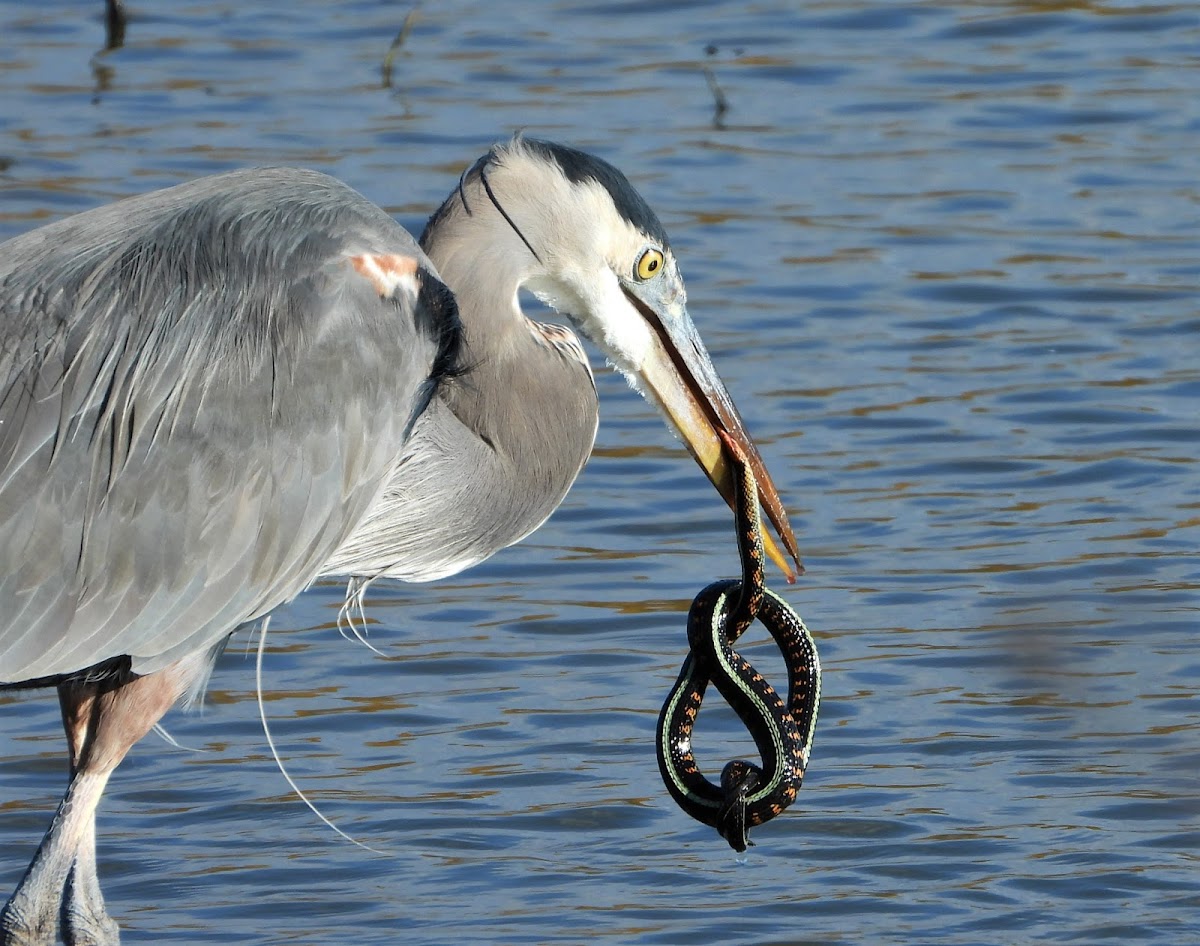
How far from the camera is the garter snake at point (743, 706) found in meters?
5.36

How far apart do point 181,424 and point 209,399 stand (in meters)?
0.08

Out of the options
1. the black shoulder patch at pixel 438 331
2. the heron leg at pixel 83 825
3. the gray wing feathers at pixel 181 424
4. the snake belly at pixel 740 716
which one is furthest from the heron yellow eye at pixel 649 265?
the heron leg at pixel 83 825

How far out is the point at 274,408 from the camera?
216 inches

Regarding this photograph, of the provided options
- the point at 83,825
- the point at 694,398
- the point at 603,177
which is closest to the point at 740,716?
the point at 694,398

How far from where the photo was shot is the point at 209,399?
5.47 metres

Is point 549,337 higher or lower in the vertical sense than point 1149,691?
higher

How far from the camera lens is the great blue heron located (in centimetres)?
545

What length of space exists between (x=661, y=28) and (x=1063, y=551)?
21.0 ft

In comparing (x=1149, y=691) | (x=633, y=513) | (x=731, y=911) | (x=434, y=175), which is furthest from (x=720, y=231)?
(x=731, y=911)

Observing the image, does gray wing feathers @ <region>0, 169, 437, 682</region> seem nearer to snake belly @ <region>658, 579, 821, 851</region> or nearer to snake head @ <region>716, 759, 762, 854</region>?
snake belly @ <region>658, 579, 821, 851</region>

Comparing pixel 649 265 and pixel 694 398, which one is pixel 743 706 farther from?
pixel 649 265

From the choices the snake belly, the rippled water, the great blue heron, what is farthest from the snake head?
the great blue heron

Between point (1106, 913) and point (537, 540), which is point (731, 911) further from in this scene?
point (537, 540)

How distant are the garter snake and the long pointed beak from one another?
0.50m
